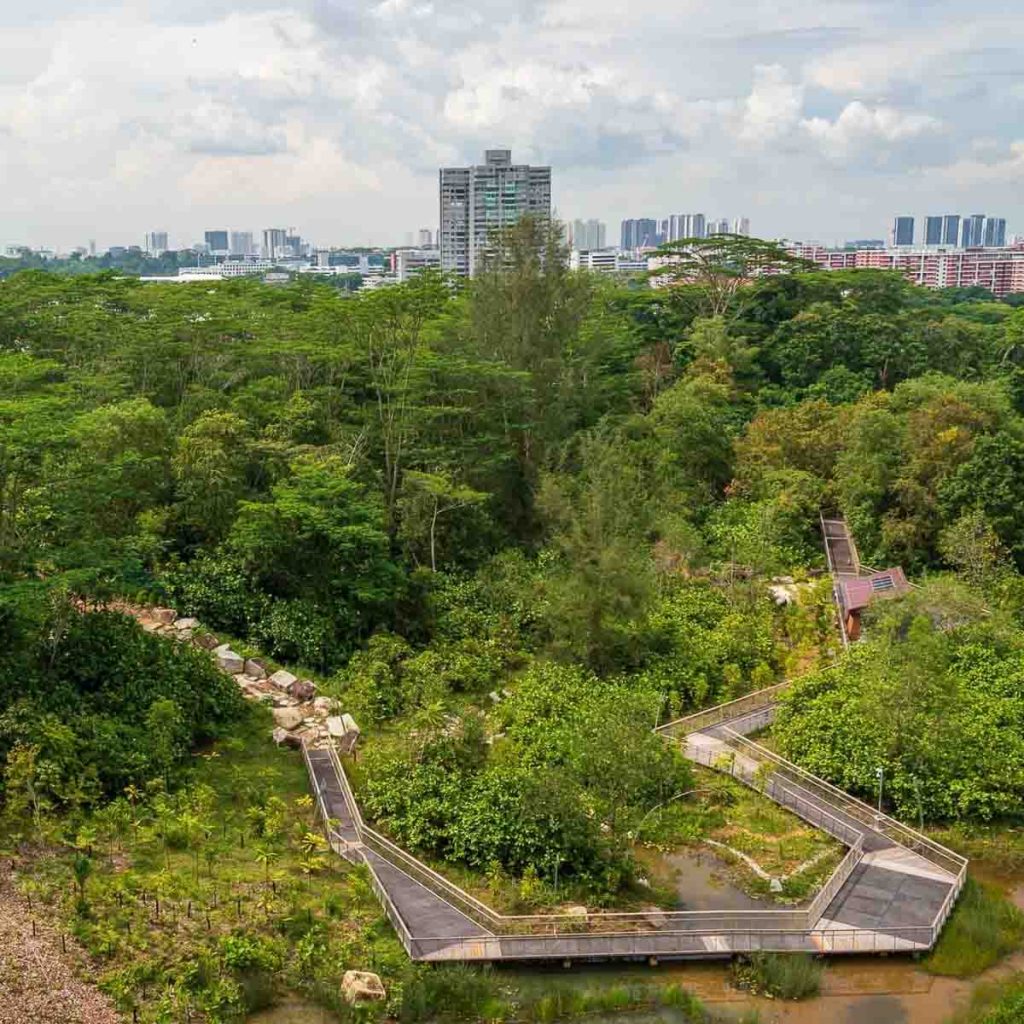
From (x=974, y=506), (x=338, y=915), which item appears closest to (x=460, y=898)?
(x=338, y=915)

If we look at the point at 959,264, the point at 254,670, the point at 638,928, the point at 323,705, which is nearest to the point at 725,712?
the point at 638,928

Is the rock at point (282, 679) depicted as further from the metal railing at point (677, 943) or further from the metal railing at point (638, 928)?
the metal railing at point (677, 943)

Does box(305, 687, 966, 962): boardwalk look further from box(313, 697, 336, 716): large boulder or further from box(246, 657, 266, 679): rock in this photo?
box(246, 657, 266, 679): rock

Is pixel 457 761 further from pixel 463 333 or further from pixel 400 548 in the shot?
pixel 463 333

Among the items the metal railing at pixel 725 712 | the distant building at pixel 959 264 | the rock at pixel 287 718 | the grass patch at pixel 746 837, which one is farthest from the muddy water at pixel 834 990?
the distant building at pixel 959 264

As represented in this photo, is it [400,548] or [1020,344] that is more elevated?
[1020,344]

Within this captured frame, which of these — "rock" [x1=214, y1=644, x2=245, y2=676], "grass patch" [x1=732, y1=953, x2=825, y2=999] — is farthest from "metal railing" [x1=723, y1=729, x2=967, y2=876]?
"rock" [x1=214, y1=644, x2=245, y2=676]

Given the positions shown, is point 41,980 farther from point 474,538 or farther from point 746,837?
point 474,538
